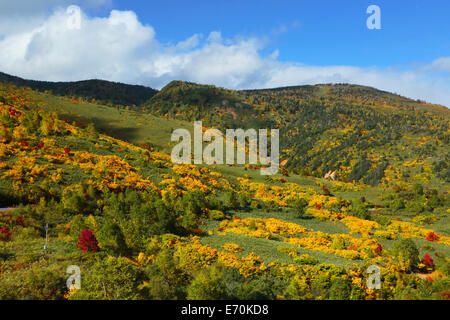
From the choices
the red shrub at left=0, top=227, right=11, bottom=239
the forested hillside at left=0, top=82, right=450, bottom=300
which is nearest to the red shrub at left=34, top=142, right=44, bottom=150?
the forested hillside at left=0, top=82, right=450, bottom=300

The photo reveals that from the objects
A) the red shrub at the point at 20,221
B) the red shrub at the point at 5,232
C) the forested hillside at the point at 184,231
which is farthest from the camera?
the red shrub at the point at 20,221

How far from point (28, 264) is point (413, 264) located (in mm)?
37777

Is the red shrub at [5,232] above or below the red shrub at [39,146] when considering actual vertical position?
below

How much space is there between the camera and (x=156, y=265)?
21.9 meters

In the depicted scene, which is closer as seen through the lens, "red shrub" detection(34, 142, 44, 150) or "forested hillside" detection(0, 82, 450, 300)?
"forested hillside" detection(0, 82, 450, 300)

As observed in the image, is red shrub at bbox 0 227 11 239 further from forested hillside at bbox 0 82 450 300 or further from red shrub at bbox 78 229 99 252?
red shrub at bbox 78 229 99 252

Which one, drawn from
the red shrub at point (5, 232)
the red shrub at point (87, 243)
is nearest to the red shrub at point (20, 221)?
the red shrub at point (5, 232)

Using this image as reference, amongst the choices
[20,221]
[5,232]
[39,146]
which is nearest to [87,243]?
[5,232]

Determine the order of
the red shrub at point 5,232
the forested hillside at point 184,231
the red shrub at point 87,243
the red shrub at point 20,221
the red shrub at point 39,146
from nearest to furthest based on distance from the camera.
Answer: the forested hillside at point 184,231 → the red shrub at point 87,243 → the red shrub at point 5,232 → the red shrub at point 20,221 → the red shrub at point 39,146

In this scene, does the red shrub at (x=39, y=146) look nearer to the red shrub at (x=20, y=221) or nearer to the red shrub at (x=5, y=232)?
the red shrub at (x=20, y=221)

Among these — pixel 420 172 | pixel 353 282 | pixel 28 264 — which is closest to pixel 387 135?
pixel 420 172

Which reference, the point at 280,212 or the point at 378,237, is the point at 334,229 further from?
the point at 280,212

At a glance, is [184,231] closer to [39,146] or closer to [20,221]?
[20,221]
